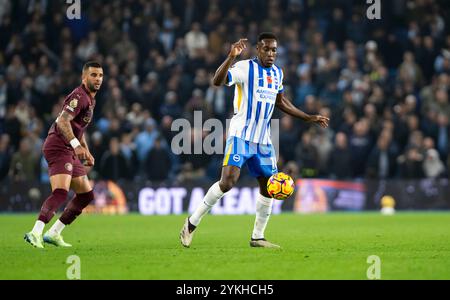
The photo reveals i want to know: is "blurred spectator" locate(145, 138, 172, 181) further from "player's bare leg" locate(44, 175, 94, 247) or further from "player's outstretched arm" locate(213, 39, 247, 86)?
"player's outstretched arm" locate(213, 39, 247, 86)

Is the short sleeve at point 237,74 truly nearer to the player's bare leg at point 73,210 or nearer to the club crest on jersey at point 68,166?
the club crest on jersey at point 68,166

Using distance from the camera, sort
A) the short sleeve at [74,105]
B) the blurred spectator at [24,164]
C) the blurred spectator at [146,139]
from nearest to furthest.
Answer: the short sleeve at [74,105]
the blurred spectator at [24,164]
the blurred spectator at [146,139]

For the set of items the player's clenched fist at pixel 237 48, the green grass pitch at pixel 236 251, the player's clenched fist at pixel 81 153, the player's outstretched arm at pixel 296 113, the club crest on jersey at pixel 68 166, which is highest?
the player's clenched fist at pixel 237 48

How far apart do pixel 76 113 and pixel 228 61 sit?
224cm

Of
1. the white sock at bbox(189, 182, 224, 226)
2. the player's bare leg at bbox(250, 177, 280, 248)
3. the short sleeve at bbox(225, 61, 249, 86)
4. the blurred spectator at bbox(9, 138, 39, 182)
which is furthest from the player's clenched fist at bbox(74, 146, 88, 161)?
the blurred spectator at bbox(9, 138, 39, 182)

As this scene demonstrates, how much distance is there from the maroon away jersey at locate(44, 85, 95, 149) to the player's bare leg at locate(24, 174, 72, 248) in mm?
450

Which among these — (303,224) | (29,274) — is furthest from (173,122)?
(29,274)

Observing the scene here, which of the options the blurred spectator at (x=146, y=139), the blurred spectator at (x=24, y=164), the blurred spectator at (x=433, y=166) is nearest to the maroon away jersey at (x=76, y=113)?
the blurred spectator at (x=146, y=139)

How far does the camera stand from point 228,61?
1073 cm

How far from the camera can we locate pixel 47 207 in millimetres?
11531

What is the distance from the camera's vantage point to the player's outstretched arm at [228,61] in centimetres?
1053

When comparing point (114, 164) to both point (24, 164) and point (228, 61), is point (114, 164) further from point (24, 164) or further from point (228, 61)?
point (228, 61)

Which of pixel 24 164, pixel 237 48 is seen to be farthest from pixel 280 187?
pixel 24 164

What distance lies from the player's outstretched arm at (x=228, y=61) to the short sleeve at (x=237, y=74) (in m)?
0.23
